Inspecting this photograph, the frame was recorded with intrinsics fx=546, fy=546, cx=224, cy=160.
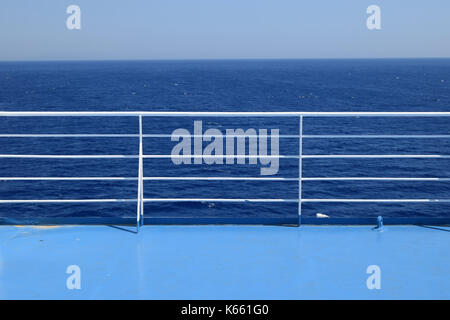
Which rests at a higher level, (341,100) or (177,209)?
(341,100)

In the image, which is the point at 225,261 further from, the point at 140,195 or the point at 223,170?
the point at 223,170

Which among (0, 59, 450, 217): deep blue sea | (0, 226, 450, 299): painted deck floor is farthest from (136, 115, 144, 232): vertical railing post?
(0, 59, 450, 217): deep blue sea

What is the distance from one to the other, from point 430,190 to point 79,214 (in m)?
14.1

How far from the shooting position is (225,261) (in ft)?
12.6

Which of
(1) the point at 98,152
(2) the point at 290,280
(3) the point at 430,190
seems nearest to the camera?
(2) the point at 290,280

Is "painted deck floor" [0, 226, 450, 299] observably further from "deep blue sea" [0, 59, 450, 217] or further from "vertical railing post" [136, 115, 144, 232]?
"deep blue sea" [0, 59, 450, 217]

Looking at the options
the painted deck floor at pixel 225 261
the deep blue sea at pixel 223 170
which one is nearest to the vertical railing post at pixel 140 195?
the painted deck floor at pixel 225 261

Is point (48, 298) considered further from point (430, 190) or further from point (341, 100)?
point (341, 100)

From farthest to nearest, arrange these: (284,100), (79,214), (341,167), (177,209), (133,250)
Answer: (284,100) → (341,167) → (177,209) → (79,214) → (133,250)

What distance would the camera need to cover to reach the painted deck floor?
10.9ft

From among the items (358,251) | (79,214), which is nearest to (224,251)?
(358,251)

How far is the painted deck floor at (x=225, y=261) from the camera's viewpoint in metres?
3.33

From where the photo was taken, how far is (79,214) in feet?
63.7

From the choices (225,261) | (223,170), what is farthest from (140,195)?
(223,170)
